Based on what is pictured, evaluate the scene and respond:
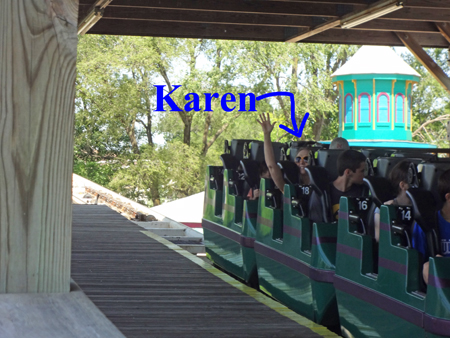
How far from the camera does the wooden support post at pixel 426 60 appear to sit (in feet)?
32.4

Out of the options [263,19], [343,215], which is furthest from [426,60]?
[343,215]

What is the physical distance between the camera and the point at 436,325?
2.75 metres

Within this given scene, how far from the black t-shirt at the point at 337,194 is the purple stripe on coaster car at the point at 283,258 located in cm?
37

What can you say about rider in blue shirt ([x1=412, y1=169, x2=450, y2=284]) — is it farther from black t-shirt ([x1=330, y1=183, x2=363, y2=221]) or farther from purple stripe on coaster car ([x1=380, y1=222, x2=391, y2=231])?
black t-shirt ([x1=330, y1=183, x2=363, y2=221])

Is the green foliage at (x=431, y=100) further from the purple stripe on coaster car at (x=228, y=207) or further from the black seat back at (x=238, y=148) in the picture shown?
the purple stripe on coaster car at (x=228, y=207)

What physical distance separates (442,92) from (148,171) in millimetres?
13330

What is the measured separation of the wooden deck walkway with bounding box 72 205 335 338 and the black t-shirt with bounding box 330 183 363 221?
0.84 meters

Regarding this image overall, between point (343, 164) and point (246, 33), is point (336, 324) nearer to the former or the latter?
point (343, 164)

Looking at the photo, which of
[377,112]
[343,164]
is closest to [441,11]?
[343,164]

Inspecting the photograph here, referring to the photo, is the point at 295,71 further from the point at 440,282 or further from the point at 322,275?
the point at 440,282

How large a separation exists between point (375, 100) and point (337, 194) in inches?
647

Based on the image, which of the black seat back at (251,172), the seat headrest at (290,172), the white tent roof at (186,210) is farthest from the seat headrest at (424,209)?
the white tent roof at (186,210)

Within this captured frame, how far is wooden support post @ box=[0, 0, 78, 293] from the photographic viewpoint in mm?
1349

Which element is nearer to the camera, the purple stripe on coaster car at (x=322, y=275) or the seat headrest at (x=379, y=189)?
the seat headrest at (x=379, y=189)
